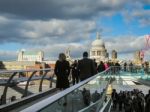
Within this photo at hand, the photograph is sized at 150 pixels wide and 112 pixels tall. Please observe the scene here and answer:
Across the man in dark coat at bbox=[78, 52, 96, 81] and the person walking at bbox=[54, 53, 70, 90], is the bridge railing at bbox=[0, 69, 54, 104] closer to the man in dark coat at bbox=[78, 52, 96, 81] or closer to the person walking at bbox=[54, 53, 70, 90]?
the person walking at bbox=[54, 53, 70, 90]

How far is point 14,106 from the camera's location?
41.8ft

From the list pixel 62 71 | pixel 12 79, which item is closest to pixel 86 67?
pixel 62 71

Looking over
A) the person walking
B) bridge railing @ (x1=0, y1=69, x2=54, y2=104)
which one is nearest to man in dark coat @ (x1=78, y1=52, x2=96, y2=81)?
the person walking

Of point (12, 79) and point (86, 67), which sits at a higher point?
point (86, 67)

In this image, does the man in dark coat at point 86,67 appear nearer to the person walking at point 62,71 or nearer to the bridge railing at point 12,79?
the person walking at point 62,71

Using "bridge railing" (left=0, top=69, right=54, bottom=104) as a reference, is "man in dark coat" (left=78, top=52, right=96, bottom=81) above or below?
above

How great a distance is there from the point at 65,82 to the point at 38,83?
9.18 feet

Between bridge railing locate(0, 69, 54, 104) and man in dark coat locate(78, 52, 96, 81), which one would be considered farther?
man in dark coat locate(78, 52, 96, 81)

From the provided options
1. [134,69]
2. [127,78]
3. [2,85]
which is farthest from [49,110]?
[127,78]

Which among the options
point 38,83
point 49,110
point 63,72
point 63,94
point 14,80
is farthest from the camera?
point 38,83

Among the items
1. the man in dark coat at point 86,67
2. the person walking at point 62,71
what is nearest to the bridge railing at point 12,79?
the person walking at point 62,71

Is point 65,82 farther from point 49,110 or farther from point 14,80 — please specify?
Answer: point 49,110

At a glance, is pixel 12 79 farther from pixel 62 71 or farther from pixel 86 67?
pixel 86 67

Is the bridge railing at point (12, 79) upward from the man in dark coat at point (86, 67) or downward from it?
downward
